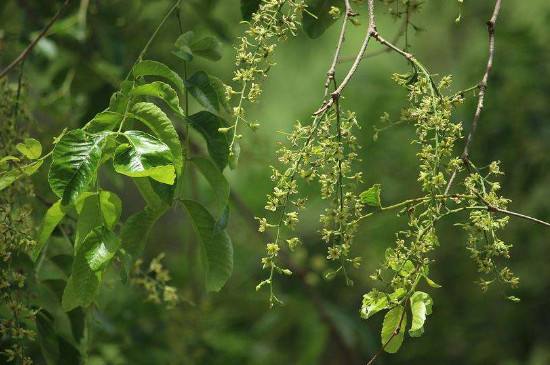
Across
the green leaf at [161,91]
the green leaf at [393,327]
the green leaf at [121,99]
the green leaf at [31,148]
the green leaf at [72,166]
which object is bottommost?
the green leaf at [393,327]

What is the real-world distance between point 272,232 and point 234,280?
0.91 feet

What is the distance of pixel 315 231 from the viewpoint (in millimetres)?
3426

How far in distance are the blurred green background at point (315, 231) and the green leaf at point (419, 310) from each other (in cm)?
146

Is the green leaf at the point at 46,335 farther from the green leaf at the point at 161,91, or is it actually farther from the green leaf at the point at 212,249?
the green leaf at the point at 161,91

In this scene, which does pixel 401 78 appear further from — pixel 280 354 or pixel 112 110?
pixel 280 354

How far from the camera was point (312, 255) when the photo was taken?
11.8ft

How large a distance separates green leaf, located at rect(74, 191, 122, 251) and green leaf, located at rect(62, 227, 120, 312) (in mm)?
24

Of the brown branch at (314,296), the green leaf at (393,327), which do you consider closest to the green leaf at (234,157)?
the green leaf at (393,327)

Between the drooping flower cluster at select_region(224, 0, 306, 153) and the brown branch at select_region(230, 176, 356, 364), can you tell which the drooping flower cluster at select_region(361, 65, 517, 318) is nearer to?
the drooping flower cluster at select_region(224, 0, 306, 153)

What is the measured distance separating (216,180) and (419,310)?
38 cm

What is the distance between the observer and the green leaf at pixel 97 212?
120 cm

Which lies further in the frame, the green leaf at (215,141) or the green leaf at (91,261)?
the green leaf at (215,141)

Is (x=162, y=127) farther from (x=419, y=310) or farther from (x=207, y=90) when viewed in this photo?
(x=419, y=310)

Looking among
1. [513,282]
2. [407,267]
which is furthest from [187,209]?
[513,282]
